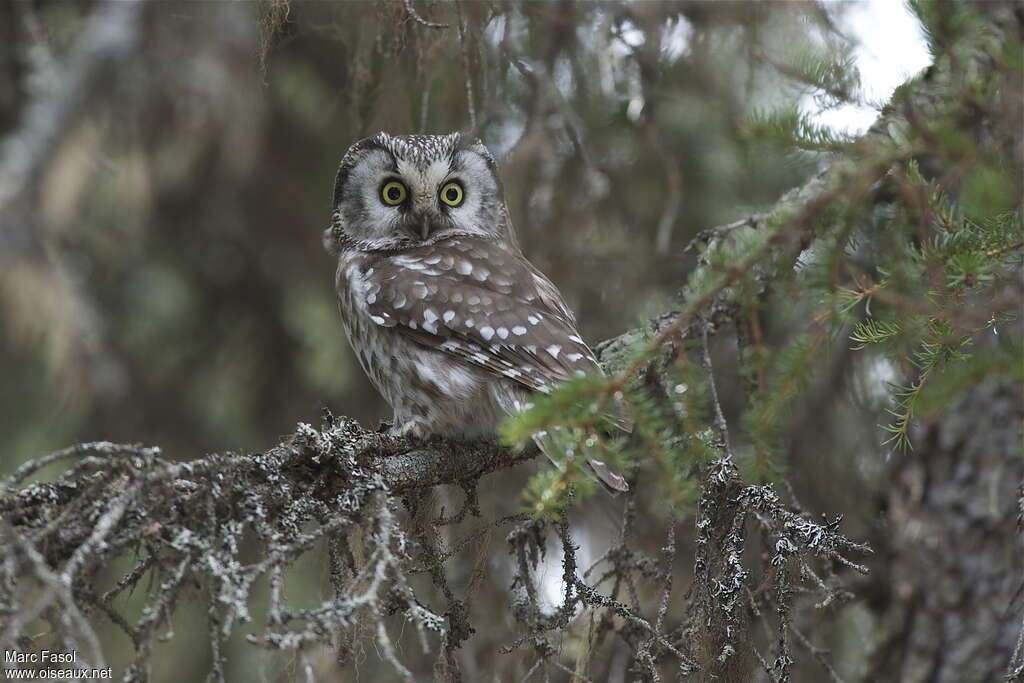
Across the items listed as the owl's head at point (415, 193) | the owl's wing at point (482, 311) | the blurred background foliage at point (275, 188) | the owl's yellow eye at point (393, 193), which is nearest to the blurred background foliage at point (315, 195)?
the blurred background foliage at point (275, 188)

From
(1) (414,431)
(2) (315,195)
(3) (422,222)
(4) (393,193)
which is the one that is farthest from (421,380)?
(2) (315,195)

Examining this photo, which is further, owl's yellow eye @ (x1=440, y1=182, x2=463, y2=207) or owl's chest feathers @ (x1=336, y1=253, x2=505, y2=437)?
owl's yellow eye @ (x1=440, y1=182, x2=463, y2=207)

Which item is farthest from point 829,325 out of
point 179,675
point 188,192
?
point 188,192

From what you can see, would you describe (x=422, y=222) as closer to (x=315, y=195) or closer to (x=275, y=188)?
(x=315, y=195)

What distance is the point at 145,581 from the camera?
2.18 meters

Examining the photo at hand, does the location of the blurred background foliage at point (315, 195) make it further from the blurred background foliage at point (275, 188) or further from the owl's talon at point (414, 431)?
the owl's talon at point (414, 431)

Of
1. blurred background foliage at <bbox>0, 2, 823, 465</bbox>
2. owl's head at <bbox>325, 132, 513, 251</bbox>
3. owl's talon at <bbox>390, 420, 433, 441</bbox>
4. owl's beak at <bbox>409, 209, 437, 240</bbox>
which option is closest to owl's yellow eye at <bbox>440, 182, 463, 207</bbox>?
owl's head at <bbox>325, 132, 513, 251</bbox>

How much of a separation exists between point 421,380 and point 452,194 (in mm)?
971

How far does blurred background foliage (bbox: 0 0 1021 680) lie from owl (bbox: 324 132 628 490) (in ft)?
0.57

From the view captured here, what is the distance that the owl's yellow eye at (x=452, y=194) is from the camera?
12.9ft

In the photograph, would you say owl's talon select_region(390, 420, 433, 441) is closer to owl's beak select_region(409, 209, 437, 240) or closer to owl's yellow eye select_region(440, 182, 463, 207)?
owl's beak select_region(409, 209, 437, 240)

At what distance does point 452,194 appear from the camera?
3.98 metres

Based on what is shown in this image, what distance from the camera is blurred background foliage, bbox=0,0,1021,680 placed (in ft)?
12.3

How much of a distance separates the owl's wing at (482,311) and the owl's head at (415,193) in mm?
202
